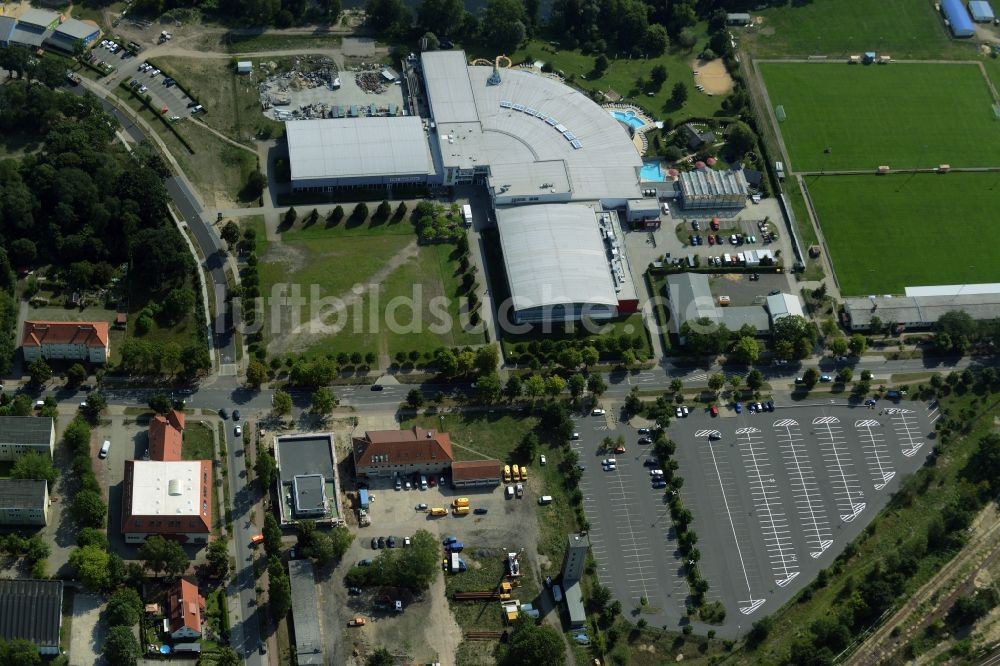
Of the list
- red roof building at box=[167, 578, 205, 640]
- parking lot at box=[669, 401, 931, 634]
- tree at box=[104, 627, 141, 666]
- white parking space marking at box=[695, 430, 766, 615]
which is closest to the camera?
tree at box=[104, 627, 141, 666]

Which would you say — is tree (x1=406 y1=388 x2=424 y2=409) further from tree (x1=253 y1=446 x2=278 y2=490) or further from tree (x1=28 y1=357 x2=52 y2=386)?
tree (x1=28 y1=357 x2=52 y2=386)

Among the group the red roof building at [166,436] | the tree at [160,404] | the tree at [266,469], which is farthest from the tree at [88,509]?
the tree at [266,469]

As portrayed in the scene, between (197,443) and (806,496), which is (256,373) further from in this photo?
(806,496)

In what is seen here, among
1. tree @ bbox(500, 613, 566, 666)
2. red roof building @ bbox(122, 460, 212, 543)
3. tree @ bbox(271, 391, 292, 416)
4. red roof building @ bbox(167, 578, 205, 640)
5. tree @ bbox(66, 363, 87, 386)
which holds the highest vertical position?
tree @ bbox(66, 363, 87, 386)

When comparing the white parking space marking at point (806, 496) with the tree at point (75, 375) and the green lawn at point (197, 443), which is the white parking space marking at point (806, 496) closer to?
the green lawn at point (197, 443)

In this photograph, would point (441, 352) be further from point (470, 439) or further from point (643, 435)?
point (643, 435)

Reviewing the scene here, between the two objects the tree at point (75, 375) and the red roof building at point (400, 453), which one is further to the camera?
the tree at point (75, 375)

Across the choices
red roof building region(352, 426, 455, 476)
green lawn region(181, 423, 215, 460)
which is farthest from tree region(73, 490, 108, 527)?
red roof building region(352, 426, 455, 476)
